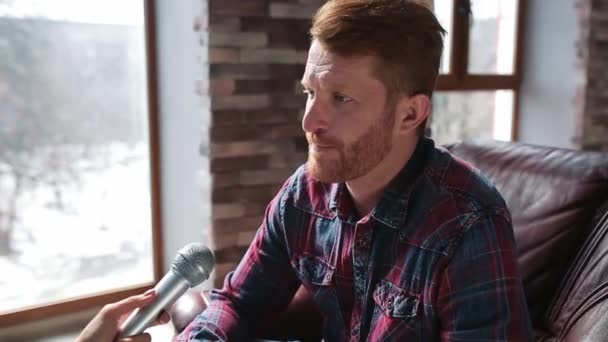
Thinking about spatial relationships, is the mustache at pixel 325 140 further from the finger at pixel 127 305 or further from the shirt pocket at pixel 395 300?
the finger at pixel 127 305

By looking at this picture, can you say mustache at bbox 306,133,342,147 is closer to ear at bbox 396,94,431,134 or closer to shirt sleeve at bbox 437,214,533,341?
ear at bbox 396,94,431,134

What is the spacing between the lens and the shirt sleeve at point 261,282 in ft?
3.90

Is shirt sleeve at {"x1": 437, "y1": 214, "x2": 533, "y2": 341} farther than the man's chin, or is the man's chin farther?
the man's chin

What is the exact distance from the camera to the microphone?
96 cm

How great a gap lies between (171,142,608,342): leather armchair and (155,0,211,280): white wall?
58cm

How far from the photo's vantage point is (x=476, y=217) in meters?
0.91

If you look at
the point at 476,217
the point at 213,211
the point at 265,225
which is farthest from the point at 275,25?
the point at 476,217

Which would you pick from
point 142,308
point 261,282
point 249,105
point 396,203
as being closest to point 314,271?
point 261,282

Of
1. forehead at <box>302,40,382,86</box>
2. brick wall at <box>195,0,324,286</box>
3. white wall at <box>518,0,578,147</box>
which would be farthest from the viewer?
white wall at <box>518,0,578,147</box>

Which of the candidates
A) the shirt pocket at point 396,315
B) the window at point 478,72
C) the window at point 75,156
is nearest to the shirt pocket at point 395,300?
the shirt pocket at point 396,315

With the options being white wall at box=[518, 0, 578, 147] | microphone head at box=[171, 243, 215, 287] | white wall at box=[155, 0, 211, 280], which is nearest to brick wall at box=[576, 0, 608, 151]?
white wall at box=[518, 0, 578, 147]

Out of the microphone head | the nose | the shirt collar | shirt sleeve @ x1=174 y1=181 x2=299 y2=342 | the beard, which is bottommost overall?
shirt sleeve @ x1=174 y1=181 x2=299 y2=342

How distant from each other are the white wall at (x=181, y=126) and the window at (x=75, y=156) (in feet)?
0.16

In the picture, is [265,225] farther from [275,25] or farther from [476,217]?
[275,25]
